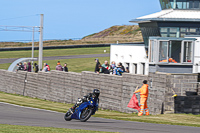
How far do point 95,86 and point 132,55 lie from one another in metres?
17.6

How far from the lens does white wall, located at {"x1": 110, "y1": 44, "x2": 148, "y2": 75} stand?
42625 millimetres

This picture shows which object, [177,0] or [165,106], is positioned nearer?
[165,106]

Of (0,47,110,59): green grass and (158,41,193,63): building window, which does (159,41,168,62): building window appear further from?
(0,47,110,59): green grass

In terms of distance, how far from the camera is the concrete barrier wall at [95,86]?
20.7 metres

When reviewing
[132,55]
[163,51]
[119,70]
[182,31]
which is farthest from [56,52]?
[119,70]

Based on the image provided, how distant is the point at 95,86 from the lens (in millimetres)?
27062

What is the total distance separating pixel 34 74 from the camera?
35844mm

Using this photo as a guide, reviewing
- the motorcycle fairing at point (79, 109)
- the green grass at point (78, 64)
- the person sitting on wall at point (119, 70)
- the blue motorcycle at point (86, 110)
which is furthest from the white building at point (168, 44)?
the motorcycle fairing at point (79, 109)

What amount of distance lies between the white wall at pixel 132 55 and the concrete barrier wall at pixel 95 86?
11.4 meters

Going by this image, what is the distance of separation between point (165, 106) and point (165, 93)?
2.05 feet

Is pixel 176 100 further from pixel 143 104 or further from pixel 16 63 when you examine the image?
pixel 16 63

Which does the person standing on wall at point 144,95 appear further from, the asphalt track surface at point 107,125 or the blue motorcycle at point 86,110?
the blue motorcycle at point 86,110

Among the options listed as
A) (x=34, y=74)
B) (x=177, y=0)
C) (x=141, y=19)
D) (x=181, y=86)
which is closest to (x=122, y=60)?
(x=141, y=19)

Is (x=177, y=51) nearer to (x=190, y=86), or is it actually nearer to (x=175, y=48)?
(x=175, y=48)
